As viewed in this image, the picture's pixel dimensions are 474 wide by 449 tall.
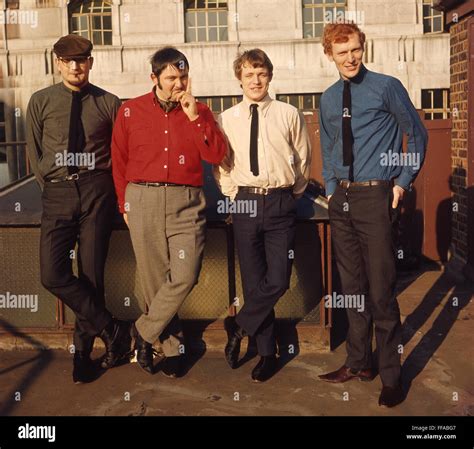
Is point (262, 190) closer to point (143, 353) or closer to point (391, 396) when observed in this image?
point (143, 353)

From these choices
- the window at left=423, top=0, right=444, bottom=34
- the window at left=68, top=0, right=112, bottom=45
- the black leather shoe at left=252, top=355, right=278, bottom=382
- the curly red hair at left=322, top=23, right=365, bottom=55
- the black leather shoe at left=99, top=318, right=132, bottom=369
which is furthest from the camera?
the window at left=68, top=0, right=112, bottom=45

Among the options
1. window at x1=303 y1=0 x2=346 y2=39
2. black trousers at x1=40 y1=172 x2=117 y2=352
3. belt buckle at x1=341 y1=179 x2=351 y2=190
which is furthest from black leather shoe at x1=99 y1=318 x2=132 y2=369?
window at x1=303 y1=0 x2=346 y2=39

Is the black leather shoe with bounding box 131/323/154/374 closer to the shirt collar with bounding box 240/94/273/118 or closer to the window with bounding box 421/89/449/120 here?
the shirt collar with bounding box 240/94/273/118

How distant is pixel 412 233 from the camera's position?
870 centimetres

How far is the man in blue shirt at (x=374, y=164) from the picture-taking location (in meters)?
4.39

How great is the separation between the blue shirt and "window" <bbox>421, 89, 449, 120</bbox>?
1911cm

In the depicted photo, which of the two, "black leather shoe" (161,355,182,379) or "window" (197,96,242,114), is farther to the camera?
"window" (197,96,242,114)

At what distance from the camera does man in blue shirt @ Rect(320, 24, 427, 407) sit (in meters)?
4.39

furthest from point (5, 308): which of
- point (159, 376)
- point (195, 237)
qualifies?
point (195, 237)

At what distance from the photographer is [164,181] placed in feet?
15.3

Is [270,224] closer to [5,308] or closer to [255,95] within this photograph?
[255,95]

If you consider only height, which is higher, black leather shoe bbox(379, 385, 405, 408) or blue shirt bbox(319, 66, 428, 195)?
blue shirt bbox(319, 66, 428, 195)
